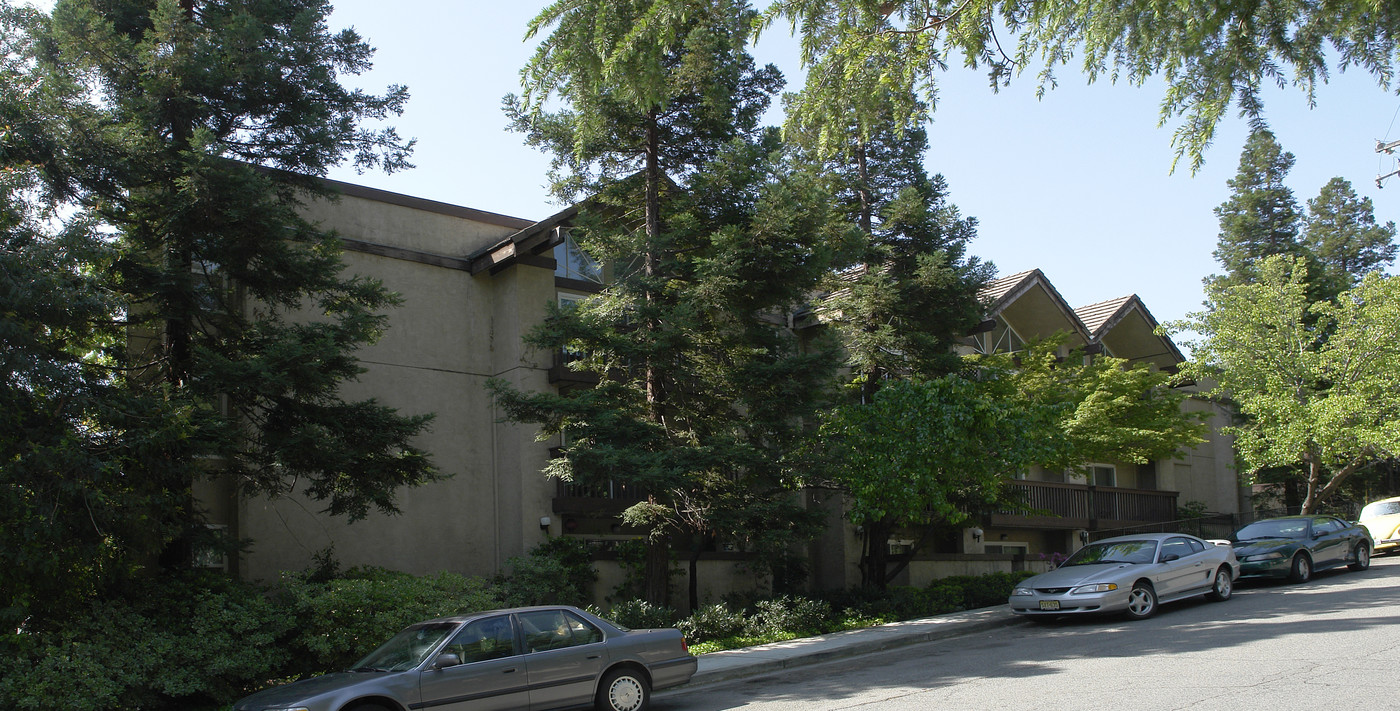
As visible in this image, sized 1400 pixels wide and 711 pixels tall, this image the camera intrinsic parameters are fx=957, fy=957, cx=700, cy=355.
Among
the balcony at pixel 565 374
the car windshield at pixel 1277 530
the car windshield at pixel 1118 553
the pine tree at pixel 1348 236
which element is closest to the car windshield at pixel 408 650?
the balcony at pixel 565 374

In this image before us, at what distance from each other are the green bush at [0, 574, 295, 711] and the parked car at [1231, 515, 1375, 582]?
17687 mm

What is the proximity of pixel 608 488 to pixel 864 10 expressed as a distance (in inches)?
585

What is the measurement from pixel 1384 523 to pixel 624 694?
2350cm

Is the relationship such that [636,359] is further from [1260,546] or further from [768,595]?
[1260,546]

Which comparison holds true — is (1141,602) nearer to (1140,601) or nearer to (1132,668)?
(1140,601)

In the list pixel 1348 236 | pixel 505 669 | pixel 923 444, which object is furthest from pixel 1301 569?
pixel 1348 236

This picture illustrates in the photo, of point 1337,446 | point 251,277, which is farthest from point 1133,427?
point 251,277

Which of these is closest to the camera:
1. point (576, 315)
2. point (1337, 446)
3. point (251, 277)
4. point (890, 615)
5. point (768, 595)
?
point (251, 277)

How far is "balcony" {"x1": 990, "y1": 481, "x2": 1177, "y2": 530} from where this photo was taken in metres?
25.6

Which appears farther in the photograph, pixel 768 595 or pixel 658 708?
pixel 768 595

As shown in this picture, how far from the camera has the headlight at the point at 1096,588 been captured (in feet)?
48.3

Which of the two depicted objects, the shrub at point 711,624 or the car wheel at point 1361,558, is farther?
the car wheel at point 1361,558

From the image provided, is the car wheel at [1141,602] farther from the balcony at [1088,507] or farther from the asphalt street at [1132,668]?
the balcony at [1088,507]

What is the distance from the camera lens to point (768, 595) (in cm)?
2045
